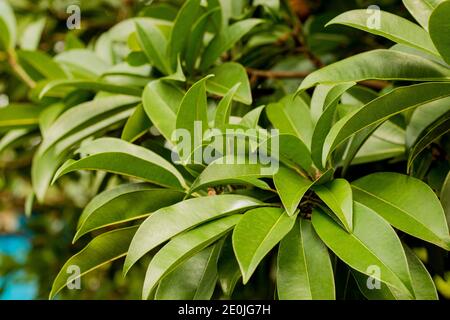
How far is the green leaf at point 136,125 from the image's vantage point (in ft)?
2.72

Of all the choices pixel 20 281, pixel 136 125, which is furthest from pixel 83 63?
pixel 20 281

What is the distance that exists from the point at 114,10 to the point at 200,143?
1164mm

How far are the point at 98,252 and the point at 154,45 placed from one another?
38cm

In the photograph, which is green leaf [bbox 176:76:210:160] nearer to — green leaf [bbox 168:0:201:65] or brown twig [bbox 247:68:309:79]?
green leaf [bbox 168:0:201:65]

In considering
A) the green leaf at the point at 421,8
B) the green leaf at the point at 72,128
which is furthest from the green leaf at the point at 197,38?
the green leaf at the point at 421,8

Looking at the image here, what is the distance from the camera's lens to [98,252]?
69 cm

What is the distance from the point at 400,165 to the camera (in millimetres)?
976

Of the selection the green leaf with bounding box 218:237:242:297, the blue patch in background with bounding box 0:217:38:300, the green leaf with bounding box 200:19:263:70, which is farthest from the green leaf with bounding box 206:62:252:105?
the blue patch in background with bounding box 0:217:38:300

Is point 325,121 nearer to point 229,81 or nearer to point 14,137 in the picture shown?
point 229,81

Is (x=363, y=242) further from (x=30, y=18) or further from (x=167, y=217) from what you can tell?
(x=30, y=18)

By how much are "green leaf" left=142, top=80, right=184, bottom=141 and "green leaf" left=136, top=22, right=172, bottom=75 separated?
7cm

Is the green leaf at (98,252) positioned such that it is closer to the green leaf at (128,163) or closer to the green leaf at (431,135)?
the green leaf at (128,163)

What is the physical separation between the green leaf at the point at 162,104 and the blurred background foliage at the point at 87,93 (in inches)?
8.9
